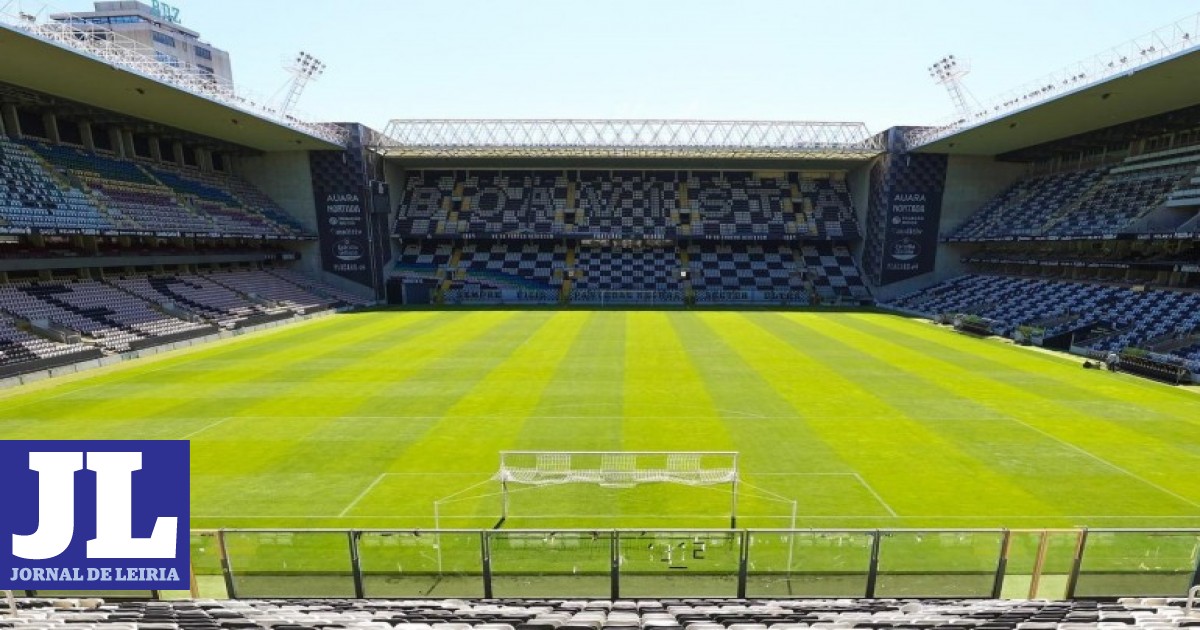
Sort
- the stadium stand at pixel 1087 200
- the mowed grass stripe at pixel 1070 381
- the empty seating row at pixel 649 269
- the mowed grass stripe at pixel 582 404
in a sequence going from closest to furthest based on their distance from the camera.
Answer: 1. the mowed grass stripe at pixel 582 404
2. the mowed grass stripe at pixel 1070 381
3. the stadium stand at pixel 1087 200
4. the empty seating row at pixel 649 269

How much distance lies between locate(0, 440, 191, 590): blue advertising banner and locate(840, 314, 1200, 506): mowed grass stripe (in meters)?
18.5

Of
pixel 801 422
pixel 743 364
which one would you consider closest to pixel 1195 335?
pixel 743 364

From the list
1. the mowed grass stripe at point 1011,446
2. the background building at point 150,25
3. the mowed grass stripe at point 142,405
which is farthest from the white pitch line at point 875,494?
the background building at point 150,25

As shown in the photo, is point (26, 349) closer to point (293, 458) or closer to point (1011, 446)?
point (293, 458)

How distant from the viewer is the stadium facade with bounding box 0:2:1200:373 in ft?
103

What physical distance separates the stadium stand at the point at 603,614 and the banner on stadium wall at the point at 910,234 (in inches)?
1939

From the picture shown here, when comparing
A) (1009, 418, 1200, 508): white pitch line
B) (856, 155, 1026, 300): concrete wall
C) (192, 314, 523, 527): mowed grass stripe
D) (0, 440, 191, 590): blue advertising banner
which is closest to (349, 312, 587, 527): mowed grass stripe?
(192, 314, 523, 527): mowed grass stripe

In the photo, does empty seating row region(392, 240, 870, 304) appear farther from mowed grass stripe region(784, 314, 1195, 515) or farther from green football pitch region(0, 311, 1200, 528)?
mowed grass stripe region(784, 314, 1195, 515)

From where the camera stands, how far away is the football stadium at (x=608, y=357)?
8406 millimetres

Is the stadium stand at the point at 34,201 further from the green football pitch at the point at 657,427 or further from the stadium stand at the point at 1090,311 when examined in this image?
the stadium stand at the point at 1090,311

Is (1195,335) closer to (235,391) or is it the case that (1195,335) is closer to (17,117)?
(235,391)

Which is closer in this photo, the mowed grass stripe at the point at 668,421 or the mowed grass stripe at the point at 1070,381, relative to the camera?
the mowed grass stripe at the point at 668,421

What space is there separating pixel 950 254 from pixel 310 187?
203ft

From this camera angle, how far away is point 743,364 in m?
26.4
